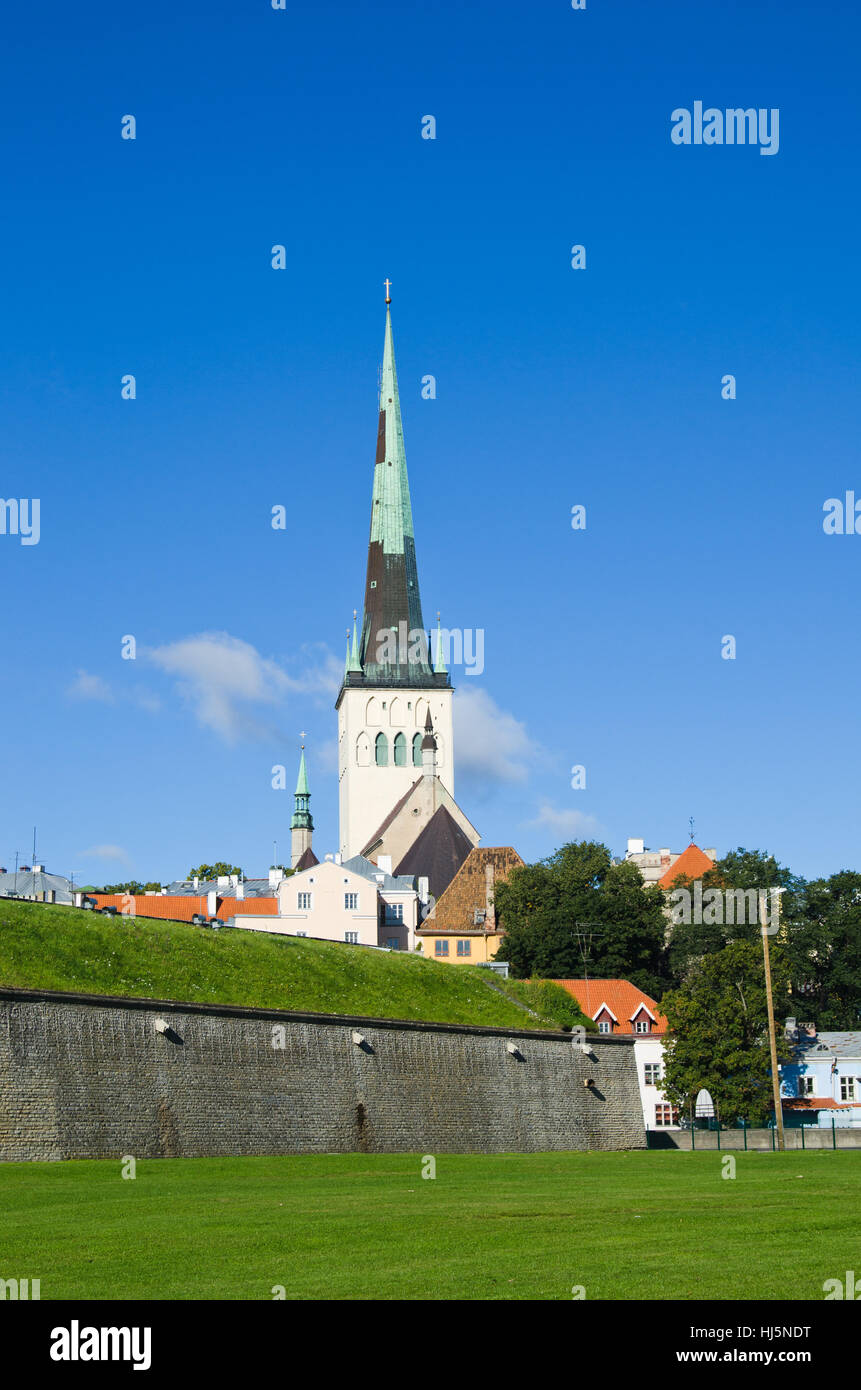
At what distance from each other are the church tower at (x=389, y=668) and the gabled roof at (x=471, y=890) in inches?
1474

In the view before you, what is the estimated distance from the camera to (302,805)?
16625cm

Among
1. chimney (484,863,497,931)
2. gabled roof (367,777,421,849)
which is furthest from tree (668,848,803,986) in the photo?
gabled roof (367,777,421,849)

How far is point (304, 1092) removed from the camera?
143ft

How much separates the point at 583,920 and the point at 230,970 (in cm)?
3194

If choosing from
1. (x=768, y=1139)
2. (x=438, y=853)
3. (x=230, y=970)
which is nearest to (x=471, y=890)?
(x=438, y=853)

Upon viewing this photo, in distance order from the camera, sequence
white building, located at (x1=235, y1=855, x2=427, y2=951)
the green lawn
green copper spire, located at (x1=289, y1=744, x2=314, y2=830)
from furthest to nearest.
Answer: green copper spire, located at (x1=289, y1=744, x2=314, y2=830) → white building, located at (x1=235, y1=855, x2=427, y2=951) → the green lawn

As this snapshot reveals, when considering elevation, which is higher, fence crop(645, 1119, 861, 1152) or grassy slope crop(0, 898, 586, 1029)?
grassy slope crop(0, 898, 586, 1029)

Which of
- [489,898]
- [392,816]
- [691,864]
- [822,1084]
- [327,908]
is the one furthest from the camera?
[392,816]

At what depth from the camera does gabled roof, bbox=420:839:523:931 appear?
89312 mm

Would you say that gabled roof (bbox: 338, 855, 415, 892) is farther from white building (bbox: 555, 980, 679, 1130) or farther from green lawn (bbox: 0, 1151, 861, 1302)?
green lawn (bbox: 0, 1151, 861, 1302)

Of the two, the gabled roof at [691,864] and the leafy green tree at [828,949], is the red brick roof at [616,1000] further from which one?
the gabled roof at [691,864]

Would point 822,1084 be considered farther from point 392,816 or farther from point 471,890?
point 392,816
